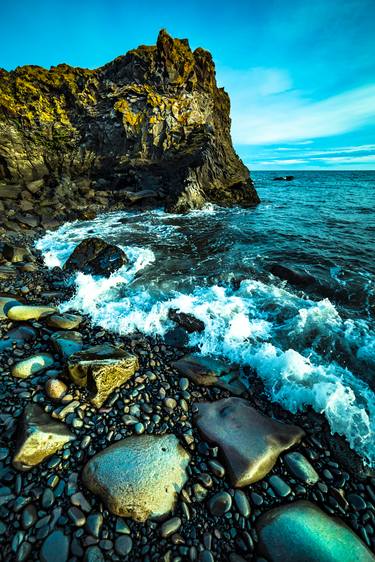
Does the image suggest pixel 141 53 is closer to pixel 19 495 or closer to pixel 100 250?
pixel 100 250

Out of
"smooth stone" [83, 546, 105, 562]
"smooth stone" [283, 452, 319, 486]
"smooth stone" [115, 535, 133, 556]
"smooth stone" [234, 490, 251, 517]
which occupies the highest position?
"smooth stone" [83, 546, 105, 562]

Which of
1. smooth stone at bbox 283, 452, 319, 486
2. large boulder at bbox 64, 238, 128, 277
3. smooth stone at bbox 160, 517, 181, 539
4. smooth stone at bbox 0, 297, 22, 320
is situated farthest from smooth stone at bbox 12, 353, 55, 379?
large boulder at bbox 64, 238, 128, 277

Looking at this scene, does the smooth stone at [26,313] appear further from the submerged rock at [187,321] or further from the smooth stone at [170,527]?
the smooth stone at [170,527]

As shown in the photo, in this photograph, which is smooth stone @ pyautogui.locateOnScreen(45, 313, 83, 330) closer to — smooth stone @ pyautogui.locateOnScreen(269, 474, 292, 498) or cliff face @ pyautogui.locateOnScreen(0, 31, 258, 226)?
smooth stone @ pyautogui.locateOnScreen(269, 474, 292, 498)

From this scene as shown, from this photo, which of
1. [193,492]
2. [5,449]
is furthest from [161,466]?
[5,449]

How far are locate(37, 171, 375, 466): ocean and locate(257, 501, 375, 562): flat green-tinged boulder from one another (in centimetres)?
136

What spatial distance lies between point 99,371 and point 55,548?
221 cm

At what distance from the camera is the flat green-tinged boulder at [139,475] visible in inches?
121

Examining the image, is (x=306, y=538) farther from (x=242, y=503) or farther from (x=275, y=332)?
(x=275, y=332)

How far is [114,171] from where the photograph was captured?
103 ft

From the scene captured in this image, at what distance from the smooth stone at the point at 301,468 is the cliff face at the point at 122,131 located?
25173mm

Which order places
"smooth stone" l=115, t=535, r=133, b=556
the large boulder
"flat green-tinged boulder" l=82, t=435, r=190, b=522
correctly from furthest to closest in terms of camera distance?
the large boulder → "flat green-tinged boulder" l=82, t=435, r=190, b=522 → "smooth stone" l=115, t=535, r=133, b=556

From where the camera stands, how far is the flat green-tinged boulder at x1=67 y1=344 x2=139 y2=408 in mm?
4426

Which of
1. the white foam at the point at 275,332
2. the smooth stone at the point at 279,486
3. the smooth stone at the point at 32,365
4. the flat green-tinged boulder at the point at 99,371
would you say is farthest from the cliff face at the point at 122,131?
the smooth stone at the point at 279,486
